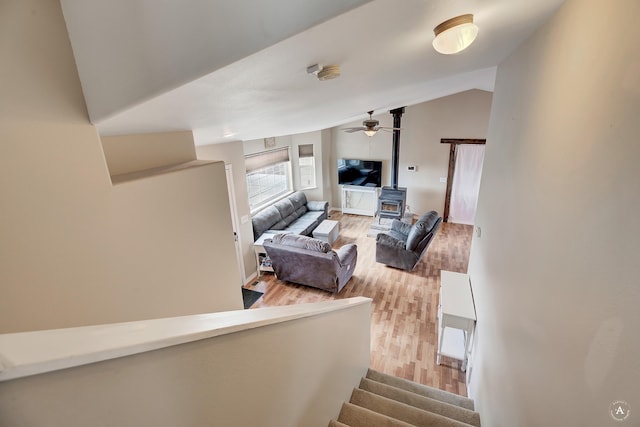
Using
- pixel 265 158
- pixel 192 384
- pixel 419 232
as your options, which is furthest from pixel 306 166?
pixel 192 384

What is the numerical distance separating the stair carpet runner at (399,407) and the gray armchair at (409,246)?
276 centimetres

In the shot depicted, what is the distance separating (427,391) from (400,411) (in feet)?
2.39

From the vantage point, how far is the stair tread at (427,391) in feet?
9.21

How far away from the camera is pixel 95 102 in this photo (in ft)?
4.08

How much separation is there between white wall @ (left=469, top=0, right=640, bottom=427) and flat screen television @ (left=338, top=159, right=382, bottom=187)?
5.86 meters

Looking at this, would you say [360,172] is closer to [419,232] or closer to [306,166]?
[306,166]

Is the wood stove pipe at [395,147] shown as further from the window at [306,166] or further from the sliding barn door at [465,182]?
the window at [306,166]

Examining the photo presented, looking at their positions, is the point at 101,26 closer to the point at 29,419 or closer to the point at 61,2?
the point at 61,2

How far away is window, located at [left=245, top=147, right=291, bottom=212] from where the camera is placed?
6.28 metres

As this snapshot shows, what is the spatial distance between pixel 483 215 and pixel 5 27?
352 centimetres

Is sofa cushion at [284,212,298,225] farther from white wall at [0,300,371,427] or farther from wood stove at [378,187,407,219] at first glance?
white wall at [0,300,371,427]

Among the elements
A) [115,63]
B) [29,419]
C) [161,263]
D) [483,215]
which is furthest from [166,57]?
[483,215]

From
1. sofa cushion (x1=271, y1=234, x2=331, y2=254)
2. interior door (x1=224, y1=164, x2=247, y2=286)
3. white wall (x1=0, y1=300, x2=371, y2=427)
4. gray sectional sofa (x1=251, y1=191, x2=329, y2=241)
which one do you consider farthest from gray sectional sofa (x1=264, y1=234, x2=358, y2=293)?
white wall (x1=0, y1=300, x2=371, y2=427)

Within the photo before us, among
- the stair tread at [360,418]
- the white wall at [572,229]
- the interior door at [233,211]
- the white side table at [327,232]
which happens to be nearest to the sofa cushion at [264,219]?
the interior door at [233,211]
